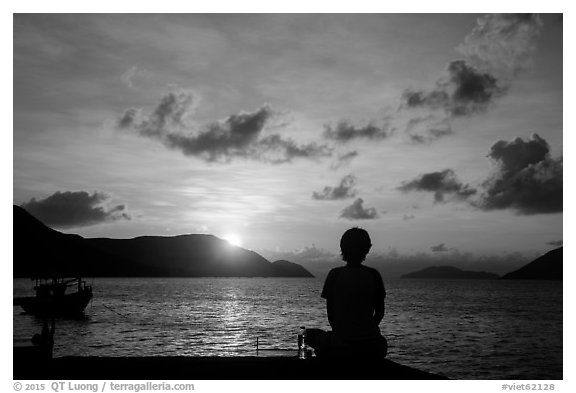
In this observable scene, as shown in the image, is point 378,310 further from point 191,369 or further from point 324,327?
point 324,327

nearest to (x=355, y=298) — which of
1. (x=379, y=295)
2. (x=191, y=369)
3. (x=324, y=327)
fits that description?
(x=379, y=295)

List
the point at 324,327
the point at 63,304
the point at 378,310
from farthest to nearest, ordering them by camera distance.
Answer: the point at 63,304 → the point at 324,327 → the point at 378,310

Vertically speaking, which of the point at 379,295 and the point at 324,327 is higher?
the point at 379,295

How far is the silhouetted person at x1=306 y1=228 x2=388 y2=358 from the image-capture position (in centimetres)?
647

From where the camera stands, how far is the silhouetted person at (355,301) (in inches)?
255

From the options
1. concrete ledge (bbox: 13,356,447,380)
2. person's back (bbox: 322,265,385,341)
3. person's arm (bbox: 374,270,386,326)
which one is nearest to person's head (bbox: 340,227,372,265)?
person's back (bbox: 322,265,385,341)

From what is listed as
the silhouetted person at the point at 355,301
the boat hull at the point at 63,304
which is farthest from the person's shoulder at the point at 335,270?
the boat hull at the point at 63,304

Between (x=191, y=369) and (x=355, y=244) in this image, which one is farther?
(x=191, y=369)

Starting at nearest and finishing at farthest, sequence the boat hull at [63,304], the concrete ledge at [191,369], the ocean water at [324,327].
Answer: the concrete ledge at [191,369], the ocean water at [324,327], the boat hull at [63,304]

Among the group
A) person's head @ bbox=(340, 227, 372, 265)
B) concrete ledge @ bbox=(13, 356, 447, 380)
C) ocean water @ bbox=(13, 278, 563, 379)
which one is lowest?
ocean water @ bbox=(13, 278, 563, 379)

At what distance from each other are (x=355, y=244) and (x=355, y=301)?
25.4 inches

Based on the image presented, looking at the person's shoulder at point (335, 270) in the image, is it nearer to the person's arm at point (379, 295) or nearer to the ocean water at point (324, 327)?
the person's arm at point (379, 295)

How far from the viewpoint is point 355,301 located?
21.2 feet

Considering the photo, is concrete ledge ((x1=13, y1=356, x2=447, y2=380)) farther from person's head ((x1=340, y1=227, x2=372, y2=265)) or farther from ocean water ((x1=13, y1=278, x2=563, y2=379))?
ocean water ((x1=13, y1=278, x2=563, y2=379))
